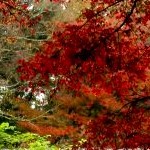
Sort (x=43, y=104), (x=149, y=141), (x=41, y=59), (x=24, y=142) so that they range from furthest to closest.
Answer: (x=43, y=104)
(x=24, y=142)
(x=149, y=141)
(x=41, y=59)

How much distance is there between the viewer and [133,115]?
695 cm

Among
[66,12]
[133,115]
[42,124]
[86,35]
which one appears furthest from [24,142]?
[66,12]

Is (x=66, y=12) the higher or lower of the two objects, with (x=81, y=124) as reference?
higher

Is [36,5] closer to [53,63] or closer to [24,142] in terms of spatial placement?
[24,142]

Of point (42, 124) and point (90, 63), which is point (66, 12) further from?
point (90, 63)

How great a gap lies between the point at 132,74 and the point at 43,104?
1220cm

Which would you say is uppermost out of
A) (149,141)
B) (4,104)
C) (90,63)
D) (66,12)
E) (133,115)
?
(66,12)

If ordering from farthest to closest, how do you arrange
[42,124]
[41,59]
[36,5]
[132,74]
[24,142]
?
[36,5] < [42,124] < [24,142] < [132,74] < [41,59]

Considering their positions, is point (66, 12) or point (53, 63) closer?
point (53, 63)

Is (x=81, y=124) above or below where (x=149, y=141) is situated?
above

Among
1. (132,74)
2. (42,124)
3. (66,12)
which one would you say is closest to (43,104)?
(42,124)

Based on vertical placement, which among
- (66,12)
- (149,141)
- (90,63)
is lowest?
(149,141)

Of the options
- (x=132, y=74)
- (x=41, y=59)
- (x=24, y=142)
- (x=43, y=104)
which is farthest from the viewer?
(x=43, y=104)

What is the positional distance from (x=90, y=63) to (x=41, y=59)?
0.78m
